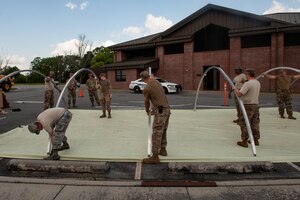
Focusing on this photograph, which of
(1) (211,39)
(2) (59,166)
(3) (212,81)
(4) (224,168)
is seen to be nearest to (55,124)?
(2) (59,166)

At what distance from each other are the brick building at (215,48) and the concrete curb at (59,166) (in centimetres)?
2507

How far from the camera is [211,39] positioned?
30625 mm

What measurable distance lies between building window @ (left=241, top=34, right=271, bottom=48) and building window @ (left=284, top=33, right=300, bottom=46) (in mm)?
1461

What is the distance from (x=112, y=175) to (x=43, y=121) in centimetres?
174

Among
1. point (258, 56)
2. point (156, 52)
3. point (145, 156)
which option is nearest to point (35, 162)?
point (145, 156)

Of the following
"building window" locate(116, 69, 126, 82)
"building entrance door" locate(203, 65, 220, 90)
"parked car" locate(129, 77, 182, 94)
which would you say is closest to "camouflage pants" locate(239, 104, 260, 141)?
"parked car" locate(129, 77, 182, 94)

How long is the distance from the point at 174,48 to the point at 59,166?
28.8m

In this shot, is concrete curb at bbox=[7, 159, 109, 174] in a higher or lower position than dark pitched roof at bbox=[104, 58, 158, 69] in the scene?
lower

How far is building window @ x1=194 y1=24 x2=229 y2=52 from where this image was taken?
97.9 ft

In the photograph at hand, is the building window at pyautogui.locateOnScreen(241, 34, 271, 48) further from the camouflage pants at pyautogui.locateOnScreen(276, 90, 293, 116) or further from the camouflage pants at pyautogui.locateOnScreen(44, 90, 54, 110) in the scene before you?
the camouflage pants at pyautogui.locateOnScreen(44, 90, 54, 110)

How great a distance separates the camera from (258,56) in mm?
28000

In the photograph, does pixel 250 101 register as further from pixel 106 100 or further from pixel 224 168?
pixel 106 100

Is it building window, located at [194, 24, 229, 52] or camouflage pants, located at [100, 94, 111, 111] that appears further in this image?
building window, located at [194, 24, 229, 52]

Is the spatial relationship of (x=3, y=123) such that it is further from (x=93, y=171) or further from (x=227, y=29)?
(x=227, y=29)
